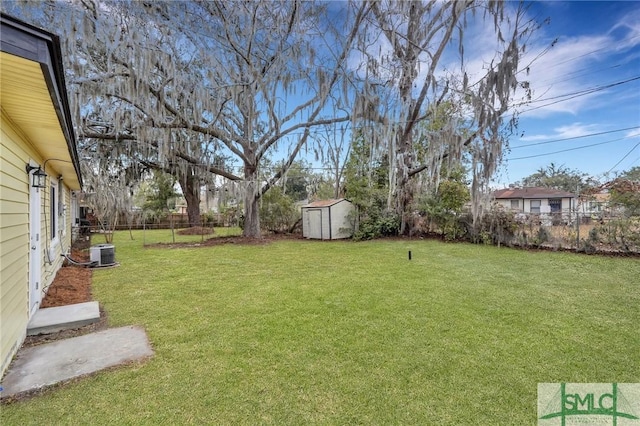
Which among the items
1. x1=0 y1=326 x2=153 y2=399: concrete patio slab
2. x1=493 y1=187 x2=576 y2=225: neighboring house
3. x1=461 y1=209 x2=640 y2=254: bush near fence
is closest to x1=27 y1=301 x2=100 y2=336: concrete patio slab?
x1=0 y1=326 x2=153 y2=399: concrete patio slab

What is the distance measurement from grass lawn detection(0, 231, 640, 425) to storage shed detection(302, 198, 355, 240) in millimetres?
5137

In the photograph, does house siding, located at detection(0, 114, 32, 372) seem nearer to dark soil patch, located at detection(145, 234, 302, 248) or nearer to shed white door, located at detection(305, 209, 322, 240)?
dark soil patch, located at detection(145, 234, 302, 248)

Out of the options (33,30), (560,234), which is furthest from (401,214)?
(33,30)

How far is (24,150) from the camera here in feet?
9.46

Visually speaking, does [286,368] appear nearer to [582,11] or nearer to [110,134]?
[582,11]

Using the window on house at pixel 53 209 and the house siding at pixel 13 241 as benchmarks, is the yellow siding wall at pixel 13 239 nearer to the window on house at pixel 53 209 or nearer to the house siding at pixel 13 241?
the house siding at pixel 13 241

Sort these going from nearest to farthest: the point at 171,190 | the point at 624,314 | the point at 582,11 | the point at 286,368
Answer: the point at 286,368 → the point at 624,314 → the point at 582,11 → the point at 171,190

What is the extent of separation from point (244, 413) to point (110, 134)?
30.7 feet

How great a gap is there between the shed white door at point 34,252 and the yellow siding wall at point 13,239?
0.50ft

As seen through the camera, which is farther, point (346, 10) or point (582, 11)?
point (346, 10)

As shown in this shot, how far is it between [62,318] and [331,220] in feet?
26.3

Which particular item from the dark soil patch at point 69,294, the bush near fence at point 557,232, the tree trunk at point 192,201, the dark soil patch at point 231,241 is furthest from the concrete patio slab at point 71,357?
the tree trunk at point 192,201

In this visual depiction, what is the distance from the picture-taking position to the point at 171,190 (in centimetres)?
1653

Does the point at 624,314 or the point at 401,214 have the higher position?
the point at 401,214
